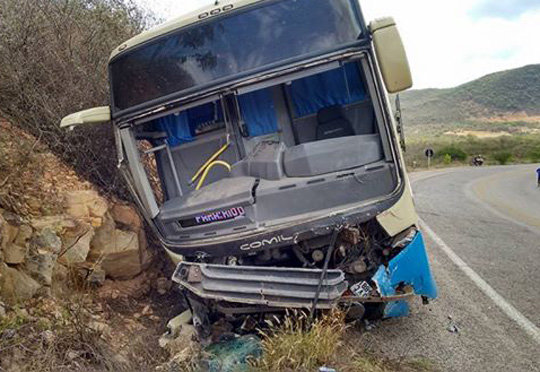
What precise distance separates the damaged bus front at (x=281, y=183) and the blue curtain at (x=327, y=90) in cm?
A: 113

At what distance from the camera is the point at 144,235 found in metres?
6.07

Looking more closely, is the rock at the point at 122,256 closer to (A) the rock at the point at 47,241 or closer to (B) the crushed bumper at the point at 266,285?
(A) the rock at the point at 47,241

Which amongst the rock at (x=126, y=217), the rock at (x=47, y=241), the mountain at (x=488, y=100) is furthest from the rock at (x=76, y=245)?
the mountain at (x=488, y=100)

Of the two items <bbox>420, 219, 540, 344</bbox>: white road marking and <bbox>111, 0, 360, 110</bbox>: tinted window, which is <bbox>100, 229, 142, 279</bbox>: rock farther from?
<bbox>420, 219, 540, 344</bbox>: white road marking

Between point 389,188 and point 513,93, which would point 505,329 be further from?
point 513,93

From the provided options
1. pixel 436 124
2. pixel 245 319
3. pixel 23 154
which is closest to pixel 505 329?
pixel 245 319

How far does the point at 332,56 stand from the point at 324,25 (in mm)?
352

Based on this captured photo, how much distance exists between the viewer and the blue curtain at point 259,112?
569cm

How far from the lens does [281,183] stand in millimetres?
4516

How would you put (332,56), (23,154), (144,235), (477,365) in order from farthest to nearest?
(144,235)
(23,154)
(332,56)
(477,365)

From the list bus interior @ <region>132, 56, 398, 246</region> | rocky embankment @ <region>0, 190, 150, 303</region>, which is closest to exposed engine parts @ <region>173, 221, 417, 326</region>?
bus interior @ <region>132, 56, 398, 246</region>

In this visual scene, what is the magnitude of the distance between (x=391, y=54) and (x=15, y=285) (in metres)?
3.54

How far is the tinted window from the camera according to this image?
4.25 meters

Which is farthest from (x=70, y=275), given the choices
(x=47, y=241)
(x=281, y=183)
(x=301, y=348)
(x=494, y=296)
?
(x=494, y=296)
